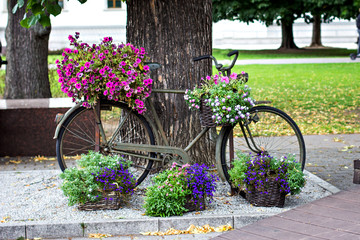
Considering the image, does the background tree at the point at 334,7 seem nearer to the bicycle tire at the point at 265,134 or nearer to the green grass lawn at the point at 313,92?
the green grass lawn at the point at 313,92

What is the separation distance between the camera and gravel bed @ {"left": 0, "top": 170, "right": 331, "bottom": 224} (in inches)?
193

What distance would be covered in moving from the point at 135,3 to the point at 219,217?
102 inches

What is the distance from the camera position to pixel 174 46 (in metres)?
6.16

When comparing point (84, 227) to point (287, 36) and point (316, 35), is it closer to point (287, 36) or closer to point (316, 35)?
point (287, 36)

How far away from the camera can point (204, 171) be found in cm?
505

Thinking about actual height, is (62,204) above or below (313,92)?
below

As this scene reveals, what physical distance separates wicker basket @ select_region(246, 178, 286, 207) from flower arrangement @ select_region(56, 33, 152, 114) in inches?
53.8

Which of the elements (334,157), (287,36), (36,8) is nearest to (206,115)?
(36,8)

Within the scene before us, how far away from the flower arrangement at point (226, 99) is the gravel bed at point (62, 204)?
77 cm

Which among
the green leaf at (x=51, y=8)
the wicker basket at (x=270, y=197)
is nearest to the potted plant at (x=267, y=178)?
the wicker basket at (x=270, y=197)

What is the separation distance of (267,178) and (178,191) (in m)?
0.79

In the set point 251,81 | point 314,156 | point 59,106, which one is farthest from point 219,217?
point 251,81

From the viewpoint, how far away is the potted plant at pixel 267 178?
5.05 m

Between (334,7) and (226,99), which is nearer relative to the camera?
(226,99)
